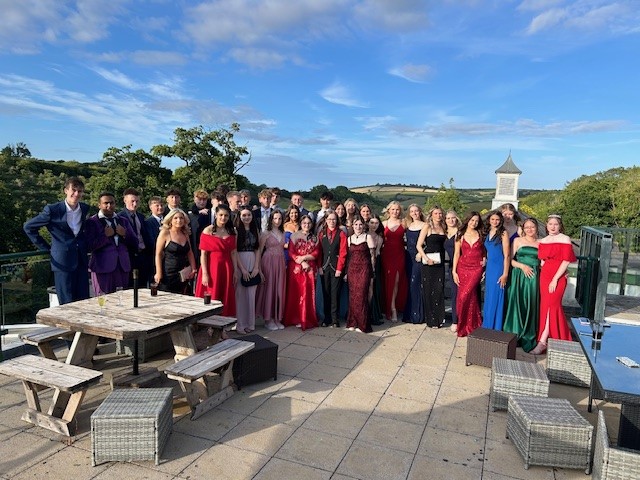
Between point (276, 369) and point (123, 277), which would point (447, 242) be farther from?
point (123, 277)

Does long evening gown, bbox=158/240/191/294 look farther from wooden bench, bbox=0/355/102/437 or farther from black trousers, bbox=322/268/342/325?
black trousers, bbox=322/268/342/325

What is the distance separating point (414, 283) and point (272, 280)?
2.00 metres

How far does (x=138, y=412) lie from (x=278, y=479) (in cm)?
98

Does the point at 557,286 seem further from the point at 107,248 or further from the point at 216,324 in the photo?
the point at 107,248

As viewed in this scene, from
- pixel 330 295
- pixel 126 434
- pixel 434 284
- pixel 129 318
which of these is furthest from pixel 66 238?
pixel 434 284

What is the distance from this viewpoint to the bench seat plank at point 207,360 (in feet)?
10.6

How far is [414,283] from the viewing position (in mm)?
6270

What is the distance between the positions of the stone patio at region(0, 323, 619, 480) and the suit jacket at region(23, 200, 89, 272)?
107 centimetres

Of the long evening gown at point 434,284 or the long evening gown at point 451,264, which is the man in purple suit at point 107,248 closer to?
the long evening gown at point 434,284

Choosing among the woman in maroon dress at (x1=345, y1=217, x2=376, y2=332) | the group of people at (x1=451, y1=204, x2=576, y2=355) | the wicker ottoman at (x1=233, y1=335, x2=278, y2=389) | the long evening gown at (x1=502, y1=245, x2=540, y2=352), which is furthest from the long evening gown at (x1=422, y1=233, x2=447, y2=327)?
the wicker ottoman at (x1=233, y1=335, x2=278, y2=389)

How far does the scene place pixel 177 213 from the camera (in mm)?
4836

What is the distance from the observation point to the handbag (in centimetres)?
558

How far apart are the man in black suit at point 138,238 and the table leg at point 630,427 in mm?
4919

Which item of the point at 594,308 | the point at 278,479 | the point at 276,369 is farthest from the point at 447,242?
the point at 278,479
